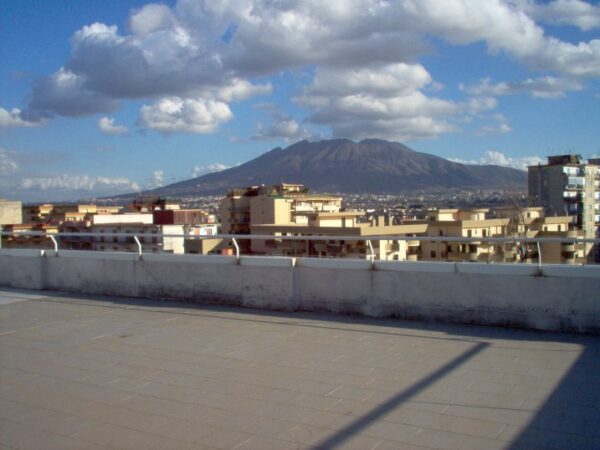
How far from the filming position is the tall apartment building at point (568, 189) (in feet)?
191

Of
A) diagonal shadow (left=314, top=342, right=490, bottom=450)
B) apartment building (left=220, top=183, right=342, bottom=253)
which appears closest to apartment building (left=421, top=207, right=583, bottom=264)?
diagonal shadow (left=314, top=342, right=490, bottom=450)

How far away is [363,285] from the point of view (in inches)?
357

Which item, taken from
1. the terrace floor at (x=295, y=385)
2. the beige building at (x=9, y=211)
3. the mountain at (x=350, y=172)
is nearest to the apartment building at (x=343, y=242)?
the terrace floor at (x=295, y=385)

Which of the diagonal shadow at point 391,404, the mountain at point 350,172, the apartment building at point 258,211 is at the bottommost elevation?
A: the diagonal shadow at point 391,404

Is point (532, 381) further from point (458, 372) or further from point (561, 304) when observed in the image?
point (561, 304)

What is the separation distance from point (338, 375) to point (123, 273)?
667cm

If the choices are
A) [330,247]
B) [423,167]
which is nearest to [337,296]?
[330,247]

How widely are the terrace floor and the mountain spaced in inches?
4505

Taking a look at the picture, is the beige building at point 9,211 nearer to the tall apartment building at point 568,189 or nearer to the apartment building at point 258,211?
the apartment building at point 258,211

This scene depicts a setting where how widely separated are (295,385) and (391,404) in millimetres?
1072

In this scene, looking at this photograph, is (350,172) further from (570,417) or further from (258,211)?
(570,417)

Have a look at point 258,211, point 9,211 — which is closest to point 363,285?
point 9,211

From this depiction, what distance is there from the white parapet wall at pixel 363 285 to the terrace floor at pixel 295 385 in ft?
0.98

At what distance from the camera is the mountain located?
132875mm
